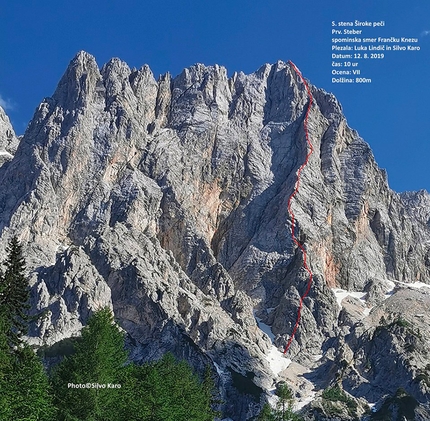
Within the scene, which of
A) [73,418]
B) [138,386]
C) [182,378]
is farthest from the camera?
[182,378]

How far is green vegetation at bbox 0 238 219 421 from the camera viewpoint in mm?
32062

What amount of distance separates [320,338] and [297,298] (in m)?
13.9

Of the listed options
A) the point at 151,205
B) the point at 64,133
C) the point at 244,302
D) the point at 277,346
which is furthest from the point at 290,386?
the point at 64,133

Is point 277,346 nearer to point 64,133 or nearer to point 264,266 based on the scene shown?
point 264,266

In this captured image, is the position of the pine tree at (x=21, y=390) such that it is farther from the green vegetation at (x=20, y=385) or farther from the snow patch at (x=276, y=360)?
the snow patch at (x=276, y=360)

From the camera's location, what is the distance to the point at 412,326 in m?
178

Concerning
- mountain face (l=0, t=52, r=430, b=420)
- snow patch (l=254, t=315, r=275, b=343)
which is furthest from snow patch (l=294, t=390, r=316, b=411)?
snow patch (l=254, t=315, r=275, b=343)

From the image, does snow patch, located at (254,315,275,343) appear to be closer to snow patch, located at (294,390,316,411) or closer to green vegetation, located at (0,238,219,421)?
snow patch, located at (294,390,316,411)

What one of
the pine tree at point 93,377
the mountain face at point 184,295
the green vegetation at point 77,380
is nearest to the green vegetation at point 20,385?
the green vegetation at point 77,380

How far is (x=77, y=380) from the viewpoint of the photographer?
3947 cm

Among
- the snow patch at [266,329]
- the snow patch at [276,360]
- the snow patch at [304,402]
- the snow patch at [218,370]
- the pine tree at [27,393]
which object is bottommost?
the pine tree at [27,393]

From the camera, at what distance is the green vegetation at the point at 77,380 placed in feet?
105

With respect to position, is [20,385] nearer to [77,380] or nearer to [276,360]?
[77,380]

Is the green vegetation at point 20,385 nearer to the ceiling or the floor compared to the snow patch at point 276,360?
nearer to the floor
